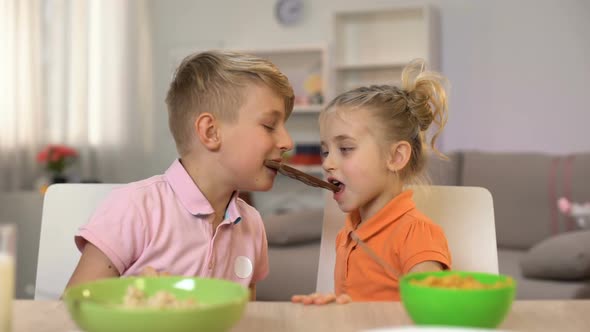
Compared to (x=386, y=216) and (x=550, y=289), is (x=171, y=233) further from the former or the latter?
(x=550, y=289)

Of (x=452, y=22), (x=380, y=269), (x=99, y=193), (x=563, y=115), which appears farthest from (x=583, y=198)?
(x=99, y=193)

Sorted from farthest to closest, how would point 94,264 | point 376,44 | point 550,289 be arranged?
point 376,44 < point 550,289 < point 94,264

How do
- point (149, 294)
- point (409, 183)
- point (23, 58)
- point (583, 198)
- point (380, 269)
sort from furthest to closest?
point (23, 58), point (583, 198), point (409, 183), point (380, 269), point (149, 294)

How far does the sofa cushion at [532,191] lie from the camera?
3.59 metres

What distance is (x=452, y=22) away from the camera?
16.2ft

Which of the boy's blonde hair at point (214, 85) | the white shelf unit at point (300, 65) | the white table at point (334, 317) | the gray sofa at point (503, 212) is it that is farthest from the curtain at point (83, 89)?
the white table at point (334, 317)

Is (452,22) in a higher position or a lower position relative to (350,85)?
higher

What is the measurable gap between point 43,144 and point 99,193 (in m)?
3.57

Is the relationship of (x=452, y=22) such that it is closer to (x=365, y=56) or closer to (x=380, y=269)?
(x=365, y=56)

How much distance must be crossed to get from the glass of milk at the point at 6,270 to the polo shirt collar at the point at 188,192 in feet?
2.23

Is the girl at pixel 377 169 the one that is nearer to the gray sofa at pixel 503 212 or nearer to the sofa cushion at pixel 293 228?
the gray sofa at pixel 503 212

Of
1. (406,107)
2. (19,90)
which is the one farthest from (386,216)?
(19,90)

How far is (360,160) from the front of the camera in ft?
5.36

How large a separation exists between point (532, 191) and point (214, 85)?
8.68ft
